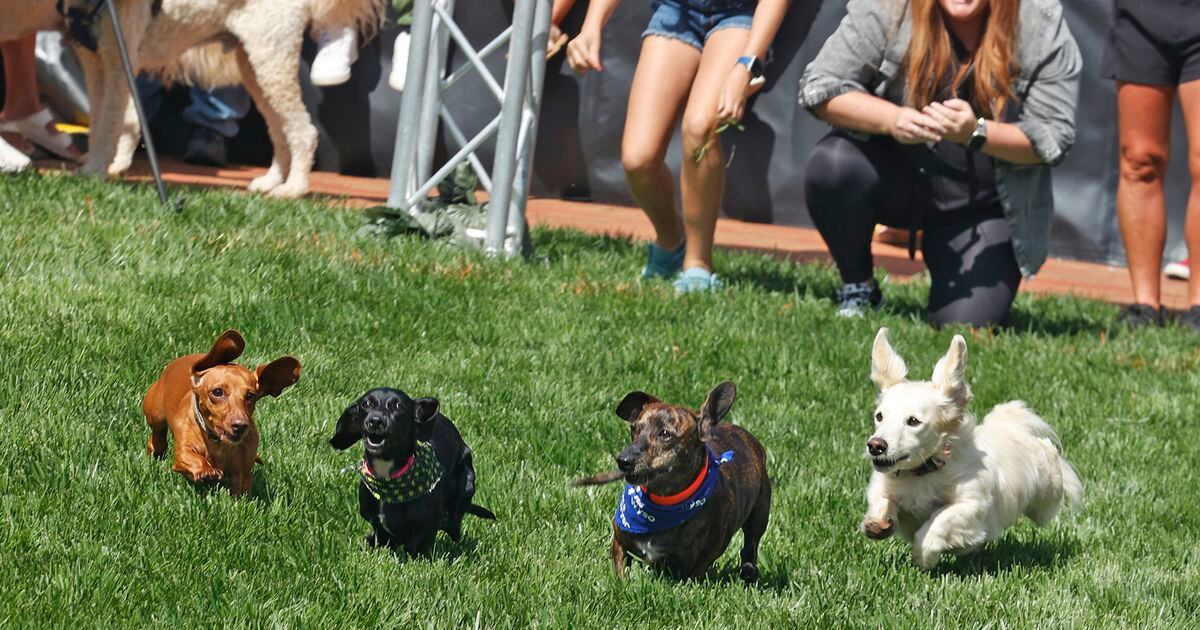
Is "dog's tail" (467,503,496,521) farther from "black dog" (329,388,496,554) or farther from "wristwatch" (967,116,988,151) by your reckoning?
"wristwatch" (967,116,988,151)

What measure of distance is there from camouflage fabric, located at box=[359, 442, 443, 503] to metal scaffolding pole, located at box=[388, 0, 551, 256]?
4.06 meters

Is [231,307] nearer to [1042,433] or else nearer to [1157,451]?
[1042,433]

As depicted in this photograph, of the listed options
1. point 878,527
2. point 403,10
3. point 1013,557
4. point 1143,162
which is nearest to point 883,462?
point 878,527

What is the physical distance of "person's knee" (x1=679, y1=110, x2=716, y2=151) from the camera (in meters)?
6.95

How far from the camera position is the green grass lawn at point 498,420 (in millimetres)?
3461

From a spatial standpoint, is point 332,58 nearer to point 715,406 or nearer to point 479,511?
point 479,511

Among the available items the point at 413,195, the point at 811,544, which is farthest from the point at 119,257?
the point at 811,544

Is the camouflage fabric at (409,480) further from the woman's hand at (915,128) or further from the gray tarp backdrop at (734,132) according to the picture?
the gray tarp backdrop at (734,132)

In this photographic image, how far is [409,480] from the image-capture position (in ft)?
11.1

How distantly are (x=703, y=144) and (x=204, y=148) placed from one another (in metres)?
5.42

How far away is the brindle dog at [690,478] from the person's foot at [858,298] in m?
3.43

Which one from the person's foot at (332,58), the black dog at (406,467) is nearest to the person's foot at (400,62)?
the person's foot at (332,58)

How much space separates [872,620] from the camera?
11.7 ft

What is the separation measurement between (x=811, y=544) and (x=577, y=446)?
92cm
